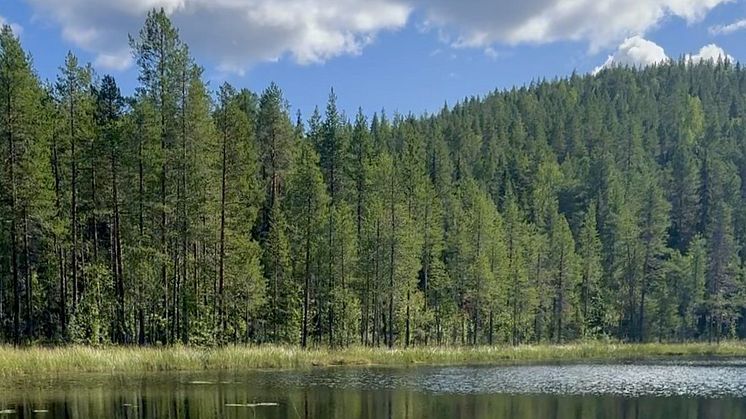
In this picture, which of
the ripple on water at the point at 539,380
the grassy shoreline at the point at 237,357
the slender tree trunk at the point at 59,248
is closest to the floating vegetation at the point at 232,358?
the grassy shoreline at the point at 237,357

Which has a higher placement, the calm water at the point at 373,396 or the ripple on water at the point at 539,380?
the calm water at the point at 373,396

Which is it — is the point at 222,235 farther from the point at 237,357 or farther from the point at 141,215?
the point at 237,357

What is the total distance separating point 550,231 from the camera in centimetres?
8750

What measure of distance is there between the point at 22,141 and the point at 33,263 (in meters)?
12.8

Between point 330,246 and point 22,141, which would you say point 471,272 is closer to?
point 330,246

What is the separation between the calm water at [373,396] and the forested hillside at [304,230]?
14282 mm

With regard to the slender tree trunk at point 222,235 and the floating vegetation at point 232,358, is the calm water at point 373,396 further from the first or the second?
the slender tree trunk at point 222,235

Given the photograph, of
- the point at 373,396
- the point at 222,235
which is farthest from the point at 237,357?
the point at 373,396

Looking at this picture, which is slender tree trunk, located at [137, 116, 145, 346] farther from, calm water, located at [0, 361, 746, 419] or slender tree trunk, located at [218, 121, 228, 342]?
calm water, located at [0, 361, 746, 419]

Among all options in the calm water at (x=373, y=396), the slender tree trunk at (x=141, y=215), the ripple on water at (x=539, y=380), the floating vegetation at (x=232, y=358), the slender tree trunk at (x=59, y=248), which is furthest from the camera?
the slender tree trunk at (x=141, y=215)

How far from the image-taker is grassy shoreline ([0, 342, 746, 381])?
31562 mm

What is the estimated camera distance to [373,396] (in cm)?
2734

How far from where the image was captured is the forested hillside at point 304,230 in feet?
142

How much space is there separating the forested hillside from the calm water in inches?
562
